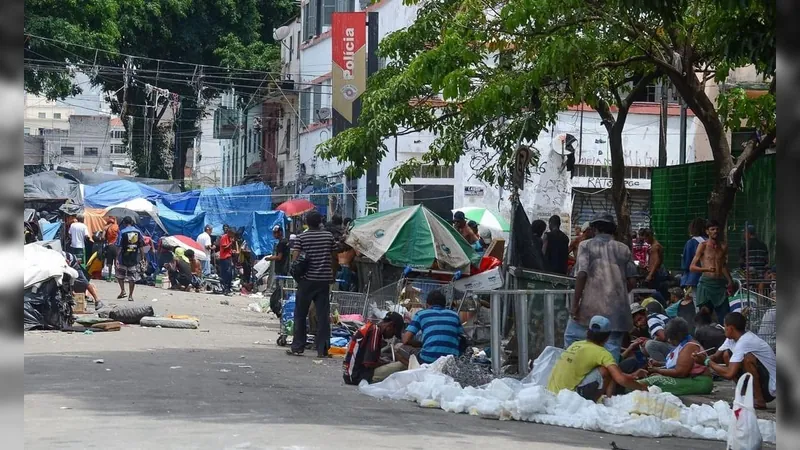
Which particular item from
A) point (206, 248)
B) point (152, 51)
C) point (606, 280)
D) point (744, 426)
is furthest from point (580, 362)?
point (152, 51)

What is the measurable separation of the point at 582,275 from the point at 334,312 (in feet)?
20.6

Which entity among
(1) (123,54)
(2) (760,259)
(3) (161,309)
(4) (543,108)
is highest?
(1) (123,54)

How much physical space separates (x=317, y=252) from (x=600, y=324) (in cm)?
558

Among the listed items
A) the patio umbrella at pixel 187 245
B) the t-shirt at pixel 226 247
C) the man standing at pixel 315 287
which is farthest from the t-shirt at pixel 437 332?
the patio umbrella at pixel 187 245


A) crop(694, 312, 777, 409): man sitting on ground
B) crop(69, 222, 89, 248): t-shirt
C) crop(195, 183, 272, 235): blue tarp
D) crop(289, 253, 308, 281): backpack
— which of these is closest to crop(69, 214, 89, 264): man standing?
crop(69, 222, 89, 248): t-shirt

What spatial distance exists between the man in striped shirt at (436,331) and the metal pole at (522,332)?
640 millimetres

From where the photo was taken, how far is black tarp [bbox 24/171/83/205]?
38344mm

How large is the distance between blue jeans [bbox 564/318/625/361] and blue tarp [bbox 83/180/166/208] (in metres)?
30.9

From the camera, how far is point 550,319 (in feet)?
40.8

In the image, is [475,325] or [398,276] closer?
[475,325]

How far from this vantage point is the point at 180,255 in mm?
31625

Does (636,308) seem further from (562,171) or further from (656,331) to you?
(562,171)

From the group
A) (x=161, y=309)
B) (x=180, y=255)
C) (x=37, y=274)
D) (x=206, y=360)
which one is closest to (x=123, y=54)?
(x=180, y=255)

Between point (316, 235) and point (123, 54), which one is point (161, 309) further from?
point (123, 54)
